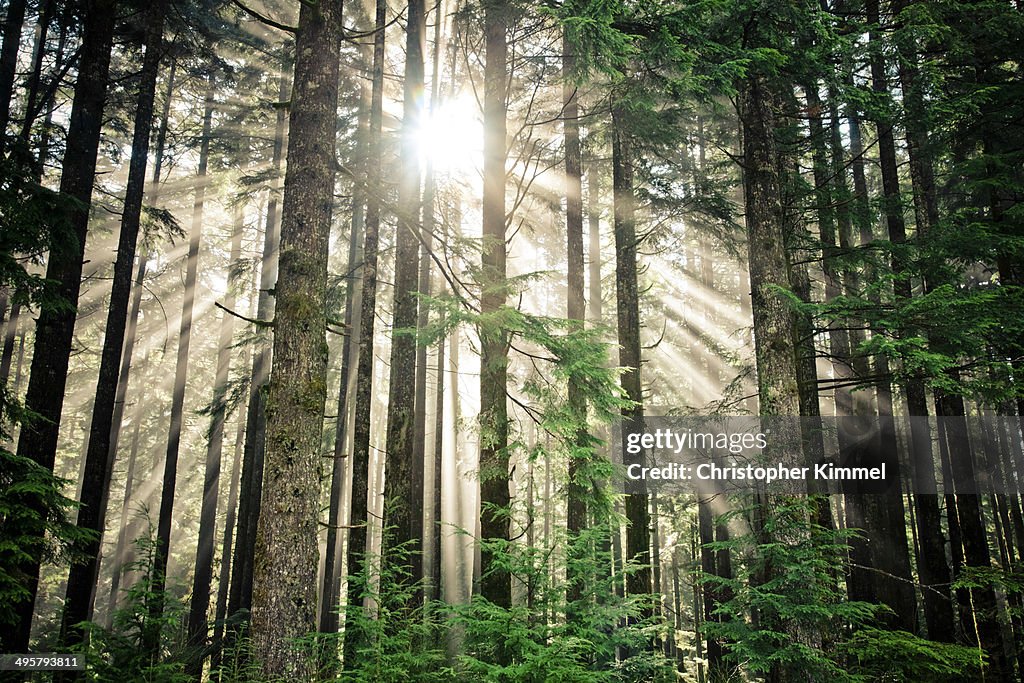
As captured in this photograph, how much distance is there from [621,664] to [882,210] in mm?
11138

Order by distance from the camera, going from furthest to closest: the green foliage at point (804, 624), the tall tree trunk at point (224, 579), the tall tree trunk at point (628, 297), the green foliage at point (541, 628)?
the tall tree trunk at point (224, 579) → the tall tree trunk at point (628, 297) → the green foliage at point (804, 624) → the green foliage at point (541, 628)

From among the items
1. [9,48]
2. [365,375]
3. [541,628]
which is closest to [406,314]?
[365,375]

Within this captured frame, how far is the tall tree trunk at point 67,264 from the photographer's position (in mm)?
8461

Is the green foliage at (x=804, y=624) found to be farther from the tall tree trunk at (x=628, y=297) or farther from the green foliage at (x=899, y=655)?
the tall tree trunk at (x=628, y=297)

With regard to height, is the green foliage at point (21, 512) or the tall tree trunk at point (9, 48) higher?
the tall tree trunk at point (9, 48)

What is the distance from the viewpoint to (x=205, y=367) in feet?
111

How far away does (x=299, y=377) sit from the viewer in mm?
6336

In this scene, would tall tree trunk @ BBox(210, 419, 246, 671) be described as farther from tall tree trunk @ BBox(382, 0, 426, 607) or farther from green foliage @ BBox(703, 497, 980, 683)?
green foliage @ BBox(703, 497, 980, 683)

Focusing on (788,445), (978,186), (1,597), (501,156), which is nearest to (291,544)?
(1,597)

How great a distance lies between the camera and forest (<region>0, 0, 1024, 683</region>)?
6.35 metres

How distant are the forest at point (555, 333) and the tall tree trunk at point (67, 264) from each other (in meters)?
0.06

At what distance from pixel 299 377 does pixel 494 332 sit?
2.39m

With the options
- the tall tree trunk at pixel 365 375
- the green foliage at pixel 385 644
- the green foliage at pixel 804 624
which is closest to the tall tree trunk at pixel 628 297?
the green foliage at pixel 804 624

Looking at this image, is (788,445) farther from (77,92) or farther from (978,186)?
(77,92)
